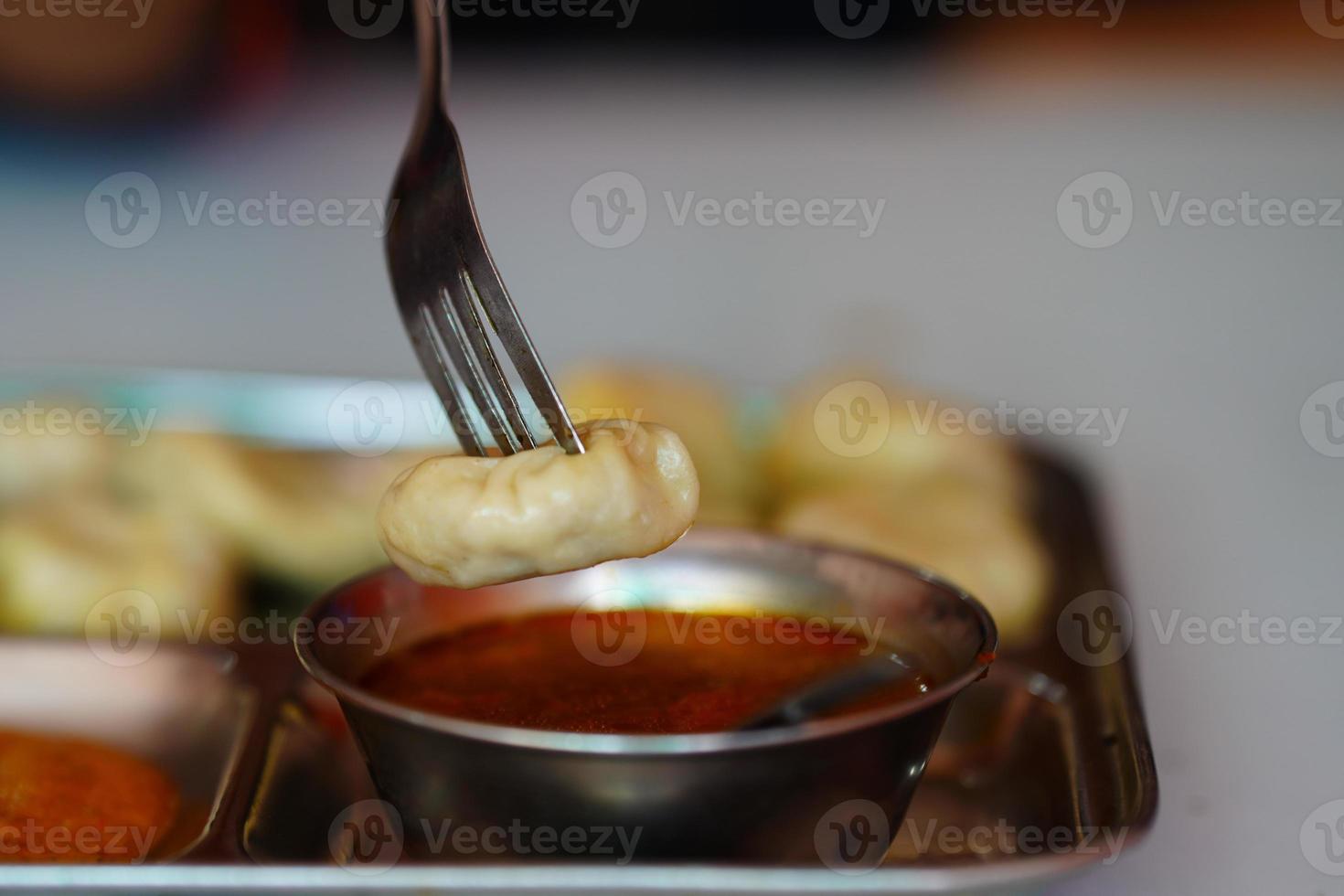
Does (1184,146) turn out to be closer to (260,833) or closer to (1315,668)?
(1315,668)

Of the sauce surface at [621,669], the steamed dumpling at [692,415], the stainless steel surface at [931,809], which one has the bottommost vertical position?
the stainless steel surface at [931,809]

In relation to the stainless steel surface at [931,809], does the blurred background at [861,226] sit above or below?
above

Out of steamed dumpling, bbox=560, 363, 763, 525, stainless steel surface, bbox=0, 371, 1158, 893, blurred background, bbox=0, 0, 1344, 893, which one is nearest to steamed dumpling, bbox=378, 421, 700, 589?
stainless steel surface, bbox=0, 371, 1158, 893

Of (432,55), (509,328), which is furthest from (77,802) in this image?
(432,55)

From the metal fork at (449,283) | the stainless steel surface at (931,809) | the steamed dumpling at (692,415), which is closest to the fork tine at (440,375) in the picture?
the metal fork at (449,283)

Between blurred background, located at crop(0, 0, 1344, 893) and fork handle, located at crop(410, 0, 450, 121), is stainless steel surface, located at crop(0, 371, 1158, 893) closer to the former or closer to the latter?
blurred background, located at crop(0, 0, 1344, 893)

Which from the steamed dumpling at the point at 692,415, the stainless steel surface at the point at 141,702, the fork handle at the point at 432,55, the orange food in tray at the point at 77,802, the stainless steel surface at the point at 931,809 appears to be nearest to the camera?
the stainless steel surface at the point at 931,809

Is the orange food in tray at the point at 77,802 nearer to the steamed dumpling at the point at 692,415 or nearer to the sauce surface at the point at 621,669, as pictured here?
the sauce surface at the point at 621,669
